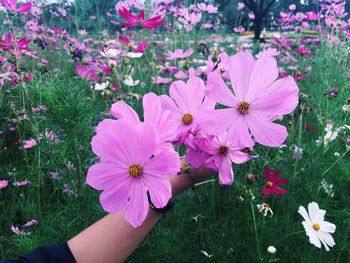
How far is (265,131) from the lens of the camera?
13.6 inches

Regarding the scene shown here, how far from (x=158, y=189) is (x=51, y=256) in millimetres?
327

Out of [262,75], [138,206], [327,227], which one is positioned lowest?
[327,227]

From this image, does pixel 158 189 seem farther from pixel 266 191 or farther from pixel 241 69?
pixel 266 191

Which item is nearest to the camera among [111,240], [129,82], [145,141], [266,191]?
[145,141]

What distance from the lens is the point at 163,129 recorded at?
1.14ft

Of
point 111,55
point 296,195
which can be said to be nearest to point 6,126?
point 111,55

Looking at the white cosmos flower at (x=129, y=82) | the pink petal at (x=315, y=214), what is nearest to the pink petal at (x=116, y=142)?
the pink petal at (x=315, y=214)

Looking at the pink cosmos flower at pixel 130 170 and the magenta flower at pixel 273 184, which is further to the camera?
the magenta flower at pixel 273 184

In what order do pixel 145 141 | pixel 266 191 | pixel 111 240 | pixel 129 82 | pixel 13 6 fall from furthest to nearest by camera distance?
pixel 129 82 < pixel 13 6 < pixel 266 191 < pixel 111 240 < pixel 145 141

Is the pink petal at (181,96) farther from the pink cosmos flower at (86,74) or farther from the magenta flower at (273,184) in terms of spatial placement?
the pink cosmos flower at (86,74)

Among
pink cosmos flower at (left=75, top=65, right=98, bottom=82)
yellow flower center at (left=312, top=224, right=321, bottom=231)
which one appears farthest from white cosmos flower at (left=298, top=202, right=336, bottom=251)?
pink cosmos flower at (left=75, top=65, right=98, bottom=82)

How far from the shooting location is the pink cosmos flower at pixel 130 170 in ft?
1.10

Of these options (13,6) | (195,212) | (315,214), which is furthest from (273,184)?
(13,6)

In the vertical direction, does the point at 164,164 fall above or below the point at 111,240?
above
